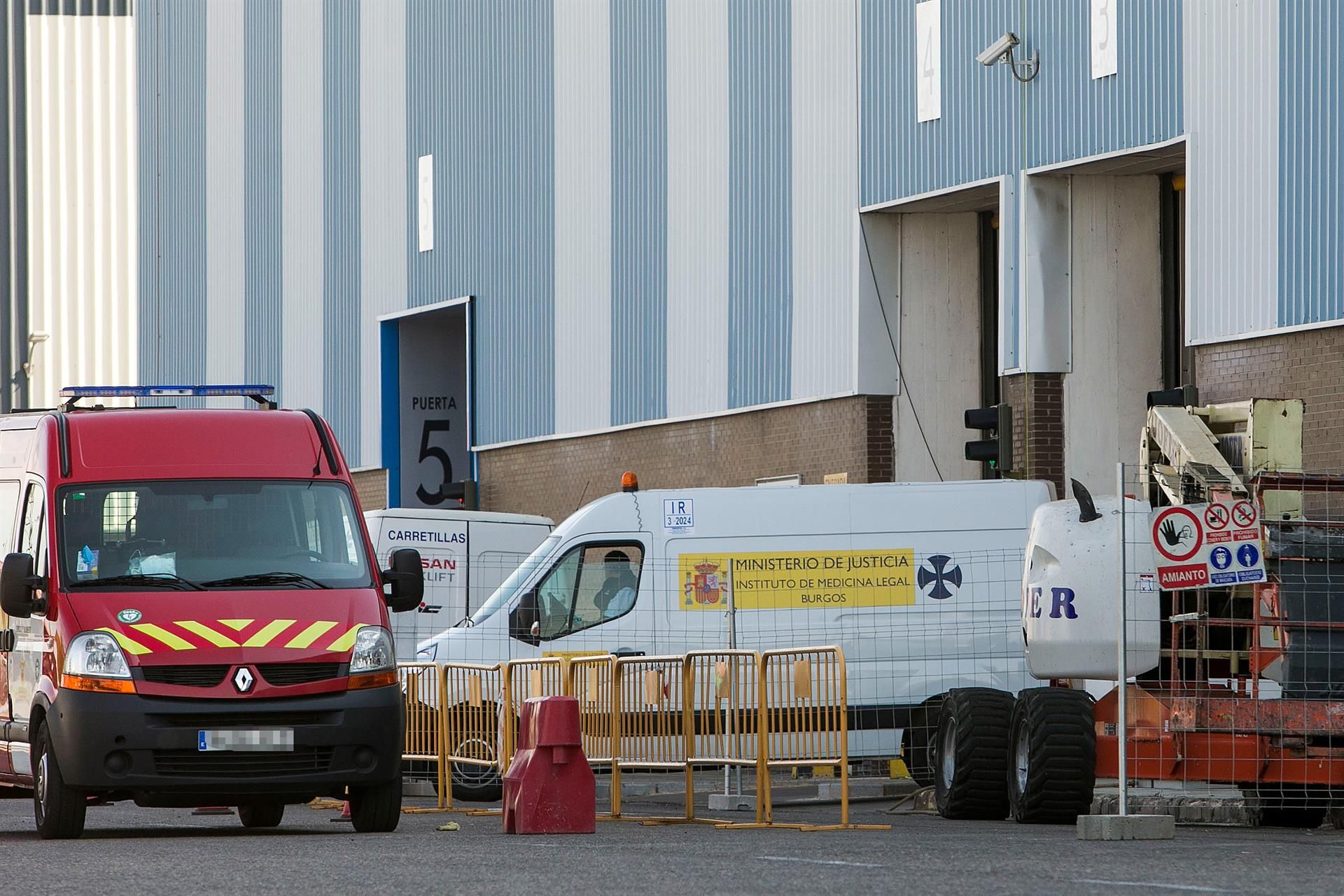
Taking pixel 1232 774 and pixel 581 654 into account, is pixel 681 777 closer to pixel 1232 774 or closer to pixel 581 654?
pixel 581 654

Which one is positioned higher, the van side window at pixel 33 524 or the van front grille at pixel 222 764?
the van side window at pixel 33 524

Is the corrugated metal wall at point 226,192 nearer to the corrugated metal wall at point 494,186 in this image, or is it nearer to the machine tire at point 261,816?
the corrugated metal wall at point 494,186

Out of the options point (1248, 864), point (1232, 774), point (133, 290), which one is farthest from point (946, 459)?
point (133, 290)

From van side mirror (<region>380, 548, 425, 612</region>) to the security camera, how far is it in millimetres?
12369

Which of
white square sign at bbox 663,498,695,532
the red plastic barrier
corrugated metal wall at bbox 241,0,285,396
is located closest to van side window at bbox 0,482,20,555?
the red plastic barrier

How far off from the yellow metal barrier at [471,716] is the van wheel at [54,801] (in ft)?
13.5

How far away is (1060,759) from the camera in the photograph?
15.0m

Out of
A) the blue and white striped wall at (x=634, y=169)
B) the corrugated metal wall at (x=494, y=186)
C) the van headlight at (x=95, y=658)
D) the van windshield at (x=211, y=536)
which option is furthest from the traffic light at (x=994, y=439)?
the van headlight at (x=95, y=658)

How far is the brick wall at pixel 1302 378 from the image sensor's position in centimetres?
2105

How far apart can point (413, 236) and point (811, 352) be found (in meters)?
11.6

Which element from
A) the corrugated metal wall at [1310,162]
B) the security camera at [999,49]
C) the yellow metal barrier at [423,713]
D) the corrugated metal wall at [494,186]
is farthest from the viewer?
the corrugated metal wall at [494,186]

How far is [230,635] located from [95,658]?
2.43 ft

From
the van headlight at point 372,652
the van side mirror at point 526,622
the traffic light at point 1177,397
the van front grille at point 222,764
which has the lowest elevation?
the van front grille at point 222,764

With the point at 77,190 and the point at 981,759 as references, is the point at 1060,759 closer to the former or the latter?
the point at 981,759
